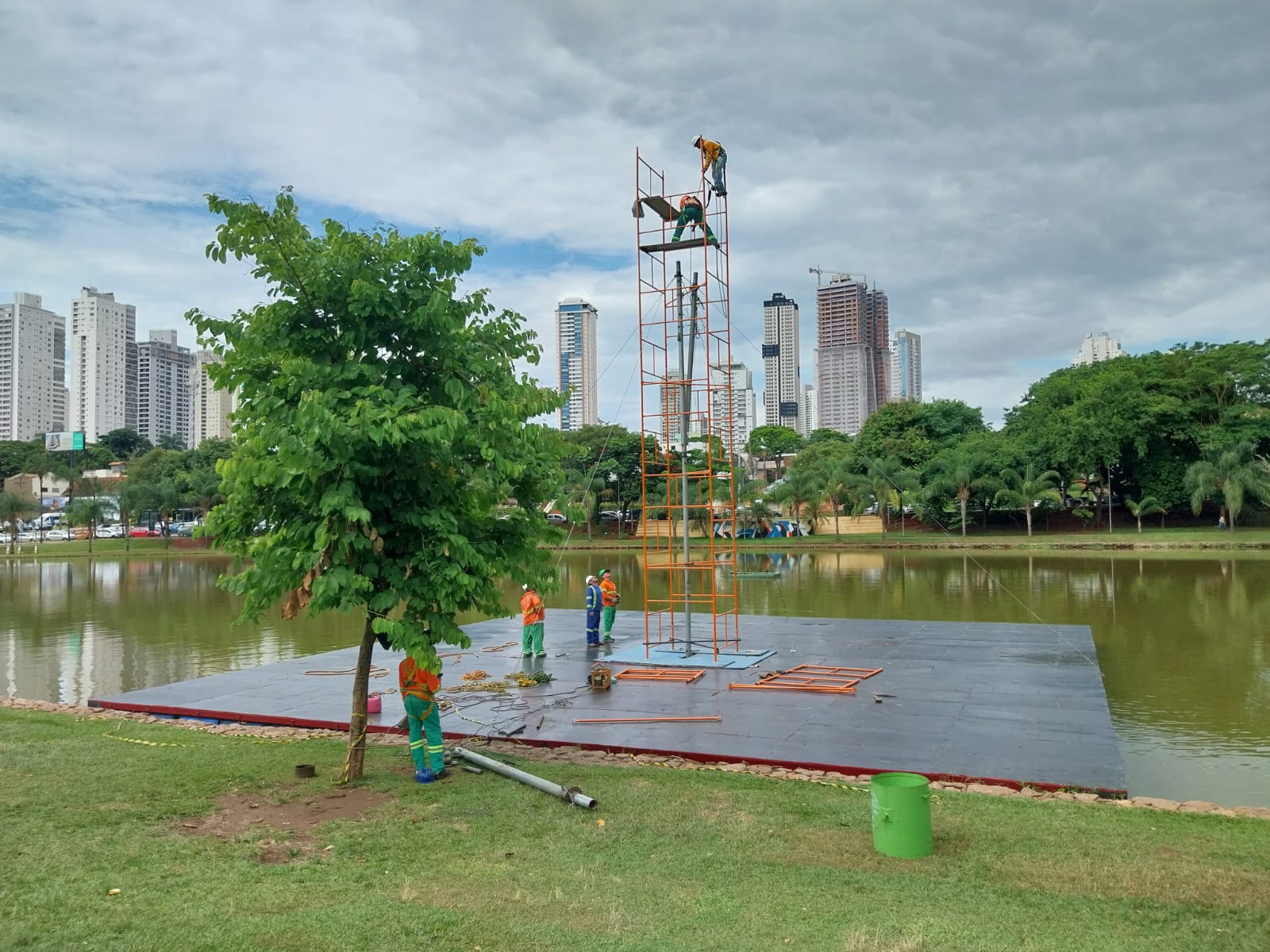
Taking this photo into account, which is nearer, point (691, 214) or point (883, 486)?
point (691, 214)

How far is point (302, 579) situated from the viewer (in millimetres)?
6980

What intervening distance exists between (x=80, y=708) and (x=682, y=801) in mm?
9412

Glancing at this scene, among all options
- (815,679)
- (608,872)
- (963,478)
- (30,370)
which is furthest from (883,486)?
(30,370)

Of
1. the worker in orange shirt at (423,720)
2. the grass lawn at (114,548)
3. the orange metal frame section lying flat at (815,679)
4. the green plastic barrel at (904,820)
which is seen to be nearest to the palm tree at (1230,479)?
the orange metal frame section lying flat at (815,679)

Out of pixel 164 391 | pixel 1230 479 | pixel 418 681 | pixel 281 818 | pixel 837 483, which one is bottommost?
pixel 281 818

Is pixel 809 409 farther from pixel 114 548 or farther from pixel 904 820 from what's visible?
pixel 904 820

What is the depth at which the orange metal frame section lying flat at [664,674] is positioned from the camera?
12.7m

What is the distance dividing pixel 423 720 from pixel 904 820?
4.10 m

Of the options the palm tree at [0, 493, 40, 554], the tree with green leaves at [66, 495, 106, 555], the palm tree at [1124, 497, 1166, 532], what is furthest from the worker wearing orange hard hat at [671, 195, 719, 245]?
the palm tree at [0, 493, 40, 554]

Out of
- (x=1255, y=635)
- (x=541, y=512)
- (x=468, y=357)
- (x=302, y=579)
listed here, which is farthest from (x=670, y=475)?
(x=1255, y=635)

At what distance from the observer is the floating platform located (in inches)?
338

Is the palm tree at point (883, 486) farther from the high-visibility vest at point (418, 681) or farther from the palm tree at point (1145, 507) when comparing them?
the high-visibility vest at point (418, 681)

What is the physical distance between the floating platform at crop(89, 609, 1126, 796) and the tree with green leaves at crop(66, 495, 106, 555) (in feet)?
187

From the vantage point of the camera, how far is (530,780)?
24.3ft
